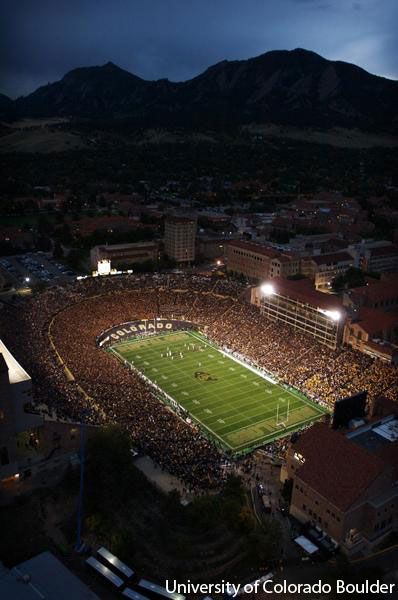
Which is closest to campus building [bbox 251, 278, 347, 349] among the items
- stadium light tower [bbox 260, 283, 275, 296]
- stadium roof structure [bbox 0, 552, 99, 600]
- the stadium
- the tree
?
stadium light tower [bbox 260, 283, 275, 296]

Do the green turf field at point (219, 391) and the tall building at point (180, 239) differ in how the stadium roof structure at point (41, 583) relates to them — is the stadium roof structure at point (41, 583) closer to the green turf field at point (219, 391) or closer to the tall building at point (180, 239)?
the green turf field at point (219, 391)

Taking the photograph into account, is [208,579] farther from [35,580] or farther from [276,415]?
[276,415]

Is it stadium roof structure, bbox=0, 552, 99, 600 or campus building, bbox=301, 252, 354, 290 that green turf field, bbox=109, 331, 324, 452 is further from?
campus building, bbox=301, 252, 354, 290

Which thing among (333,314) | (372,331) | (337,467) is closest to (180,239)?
(333,314)

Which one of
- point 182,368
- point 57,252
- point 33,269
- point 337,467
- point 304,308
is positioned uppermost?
point 304,308

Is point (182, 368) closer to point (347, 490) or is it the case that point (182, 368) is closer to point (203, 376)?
point (203, 376)

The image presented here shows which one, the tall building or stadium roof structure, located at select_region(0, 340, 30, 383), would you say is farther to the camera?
the tall building
